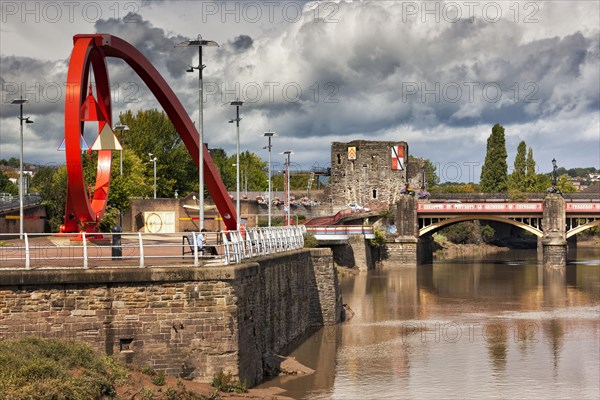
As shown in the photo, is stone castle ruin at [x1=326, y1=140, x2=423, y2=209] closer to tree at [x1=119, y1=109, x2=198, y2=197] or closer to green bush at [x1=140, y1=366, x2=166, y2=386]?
tree at [x1=119, y1=109, x2=198, y2=197]

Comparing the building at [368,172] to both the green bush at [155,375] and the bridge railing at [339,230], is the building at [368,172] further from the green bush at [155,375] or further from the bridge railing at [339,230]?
the green bush at [155,375]

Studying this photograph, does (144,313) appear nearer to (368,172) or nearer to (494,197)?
(494,197)

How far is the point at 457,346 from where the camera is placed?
3781cm

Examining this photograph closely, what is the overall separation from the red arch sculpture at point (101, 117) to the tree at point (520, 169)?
95363 millimetres

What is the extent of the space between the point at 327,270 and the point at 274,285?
36.0 feet

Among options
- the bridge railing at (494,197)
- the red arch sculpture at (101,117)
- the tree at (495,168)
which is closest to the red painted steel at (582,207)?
the bridge railing at (494,197)

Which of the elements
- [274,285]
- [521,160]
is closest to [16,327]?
[274,285]

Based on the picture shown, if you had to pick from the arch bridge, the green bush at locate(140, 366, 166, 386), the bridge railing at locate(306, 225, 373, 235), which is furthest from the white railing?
the arch bridge

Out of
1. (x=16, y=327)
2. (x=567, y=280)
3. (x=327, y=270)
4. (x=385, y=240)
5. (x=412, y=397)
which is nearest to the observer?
(x=16, y=327)

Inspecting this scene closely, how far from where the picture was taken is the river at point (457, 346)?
29.5m

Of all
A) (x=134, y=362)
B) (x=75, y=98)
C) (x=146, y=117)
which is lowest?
(x=134, y=362)

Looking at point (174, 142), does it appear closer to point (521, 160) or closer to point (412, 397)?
point (521, 160)

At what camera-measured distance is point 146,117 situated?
109 metres

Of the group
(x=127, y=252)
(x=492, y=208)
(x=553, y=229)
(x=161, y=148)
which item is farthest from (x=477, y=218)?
(x=127, y=252)
